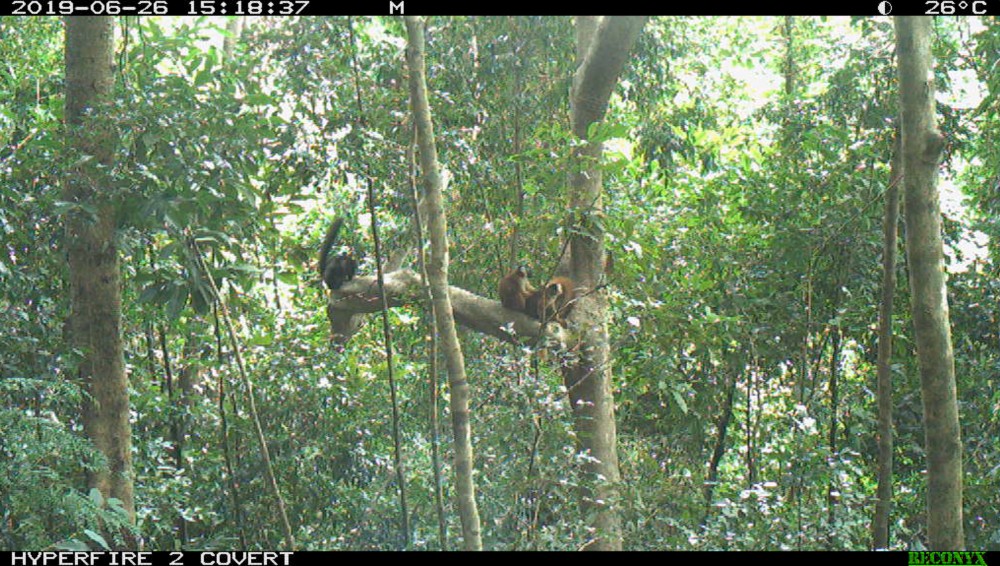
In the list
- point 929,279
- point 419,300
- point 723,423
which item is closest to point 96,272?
point 419,300

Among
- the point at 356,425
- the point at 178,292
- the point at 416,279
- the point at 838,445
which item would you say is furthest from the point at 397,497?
the point at 838,445

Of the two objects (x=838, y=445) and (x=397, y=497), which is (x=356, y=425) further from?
(x=838, y=445)

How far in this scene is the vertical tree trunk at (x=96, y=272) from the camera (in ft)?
13.1

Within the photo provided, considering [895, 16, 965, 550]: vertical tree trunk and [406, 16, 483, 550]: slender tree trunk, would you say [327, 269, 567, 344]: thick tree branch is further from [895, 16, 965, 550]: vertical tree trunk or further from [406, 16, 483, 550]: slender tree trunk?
[895, 16, 965, 550]: vertical tree trunk

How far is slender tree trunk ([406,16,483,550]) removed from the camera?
3715 mm

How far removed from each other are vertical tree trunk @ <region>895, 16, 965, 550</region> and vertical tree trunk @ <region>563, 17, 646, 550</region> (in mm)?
1611

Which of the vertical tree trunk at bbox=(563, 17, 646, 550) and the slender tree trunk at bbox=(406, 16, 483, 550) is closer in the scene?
the slender tree trunk at bbox=(406, 16, 483, 550)

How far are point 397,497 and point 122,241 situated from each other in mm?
2042

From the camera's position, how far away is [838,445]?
555 centimetres

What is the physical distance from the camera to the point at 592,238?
201 inches

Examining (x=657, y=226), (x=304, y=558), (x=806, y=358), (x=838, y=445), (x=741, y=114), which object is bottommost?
(x=304, y=558)

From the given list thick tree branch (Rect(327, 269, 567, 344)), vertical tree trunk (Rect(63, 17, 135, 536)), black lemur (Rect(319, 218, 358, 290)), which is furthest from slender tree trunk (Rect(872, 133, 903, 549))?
vertical tree trunk (Rect(63, 17, 135, 536))

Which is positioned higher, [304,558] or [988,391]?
[988,391]

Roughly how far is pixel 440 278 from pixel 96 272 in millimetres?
1433
